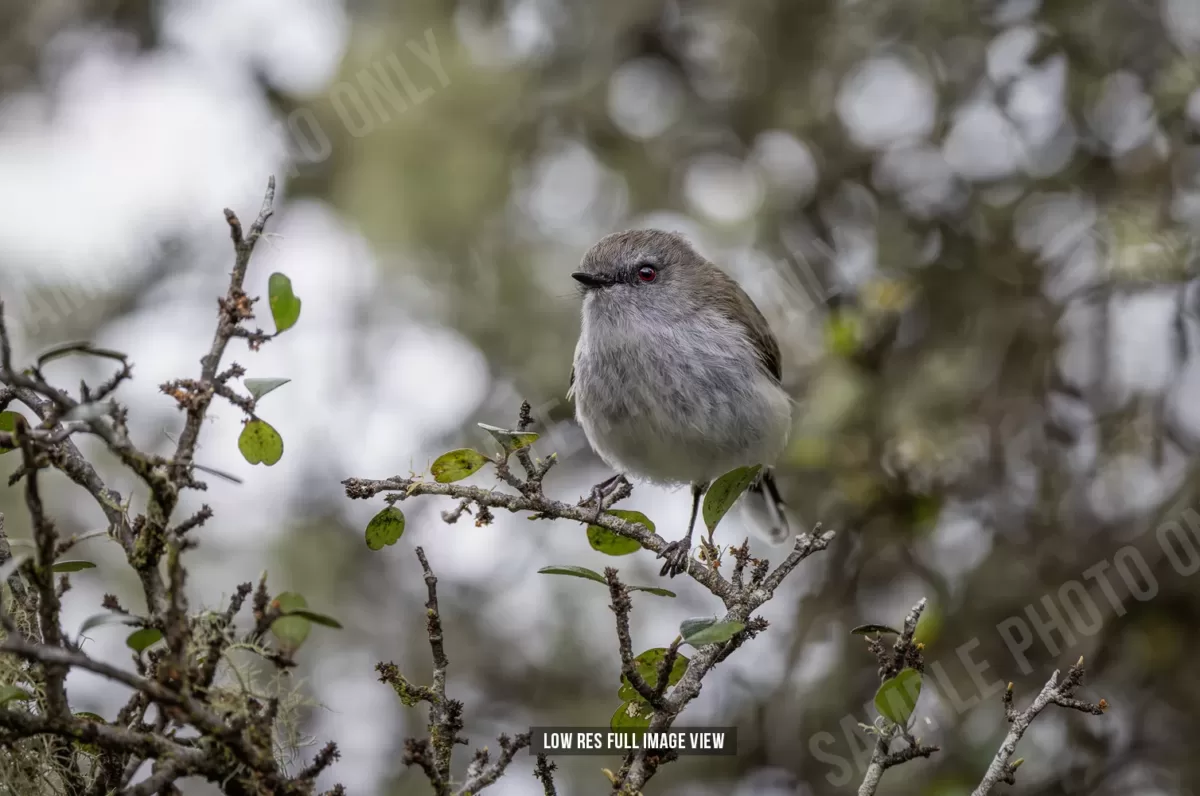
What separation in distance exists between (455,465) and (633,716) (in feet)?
1.97

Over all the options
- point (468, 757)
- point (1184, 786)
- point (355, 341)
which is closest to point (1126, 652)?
point (1184, 786)

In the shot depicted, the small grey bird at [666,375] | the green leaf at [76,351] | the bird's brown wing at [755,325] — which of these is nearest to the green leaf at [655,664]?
the green leaf at [76,351]

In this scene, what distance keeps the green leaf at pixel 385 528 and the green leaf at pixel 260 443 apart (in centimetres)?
26

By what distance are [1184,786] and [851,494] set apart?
1.76 meters

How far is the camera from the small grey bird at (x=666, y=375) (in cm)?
406

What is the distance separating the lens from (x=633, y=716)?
1994 mm

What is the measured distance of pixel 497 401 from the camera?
5535 mm

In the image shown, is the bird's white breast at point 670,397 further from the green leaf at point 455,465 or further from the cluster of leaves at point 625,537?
the green leaf at point 455,465

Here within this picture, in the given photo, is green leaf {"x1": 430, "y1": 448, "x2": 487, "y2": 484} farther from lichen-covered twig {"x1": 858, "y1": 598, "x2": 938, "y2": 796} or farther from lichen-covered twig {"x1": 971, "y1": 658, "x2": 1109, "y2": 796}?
lichen-covered twig {"x1": 971, "y1": 658, "x2": 1109, "y2": 796}

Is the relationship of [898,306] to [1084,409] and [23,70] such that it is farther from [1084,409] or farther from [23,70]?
[23,70]

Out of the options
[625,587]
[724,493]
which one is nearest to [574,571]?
[625,587]

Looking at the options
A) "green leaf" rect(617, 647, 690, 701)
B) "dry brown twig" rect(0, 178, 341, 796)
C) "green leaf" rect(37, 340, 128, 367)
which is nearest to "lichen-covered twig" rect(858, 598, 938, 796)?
"green leaf" rect(617, 647, 690, 701)

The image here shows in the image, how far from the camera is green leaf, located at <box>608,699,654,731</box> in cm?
199

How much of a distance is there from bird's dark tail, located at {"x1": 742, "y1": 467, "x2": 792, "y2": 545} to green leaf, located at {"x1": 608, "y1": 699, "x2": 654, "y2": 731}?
3326 millimetres
